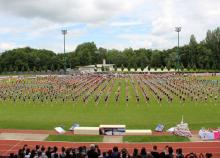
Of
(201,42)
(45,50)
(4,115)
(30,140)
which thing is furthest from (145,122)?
(45,50)

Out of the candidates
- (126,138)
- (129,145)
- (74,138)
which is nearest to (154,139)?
(126,138)

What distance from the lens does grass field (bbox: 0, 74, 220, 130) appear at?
3572 cm

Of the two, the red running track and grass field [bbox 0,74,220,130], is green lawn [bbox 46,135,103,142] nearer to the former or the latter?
the red running track

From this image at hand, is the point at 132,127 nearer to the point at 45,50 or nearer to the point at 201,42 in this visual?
the point at 201,42

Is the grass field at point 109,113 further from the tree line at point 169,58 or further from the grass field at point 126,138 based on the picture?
the tree line at point 169,58

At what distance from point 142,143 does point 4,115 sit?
19636 mm

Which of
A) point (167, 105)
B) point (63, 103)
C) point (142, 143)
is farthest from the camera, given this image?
point (63, 103)

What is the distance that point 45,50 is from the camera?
185375 millimetres

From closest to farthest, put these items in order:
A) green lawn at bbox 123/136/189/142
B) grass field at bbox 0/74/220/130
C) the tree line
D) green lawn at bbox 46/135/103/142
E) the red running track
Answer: the red running track, green lawn at bbox 123/136/189/142, green lawn at bbox 46/135/103/142, grass field at bbox 0/74/220/130, the tree line

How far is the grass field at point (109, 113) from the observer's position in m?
35.7

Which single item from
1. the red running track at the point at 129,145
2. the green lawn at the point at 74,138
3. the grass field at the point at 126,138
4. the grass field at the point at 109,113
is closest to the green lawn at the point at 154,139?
the grass field at the point at 126,138

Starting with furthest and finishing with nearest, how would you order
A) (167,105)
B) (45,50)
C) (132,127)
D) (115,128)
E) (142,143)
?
(45,50) → (167,105) → (132,127) → (115,128) → (142,143)

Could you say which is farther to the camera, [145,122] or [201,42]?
[201,42]

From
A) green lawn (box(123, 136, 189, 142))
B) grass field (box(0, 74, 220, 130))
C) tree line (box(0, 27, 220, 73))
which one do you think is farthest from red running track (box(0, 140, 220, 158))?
tree line (box(0, 27, 220, 73))
